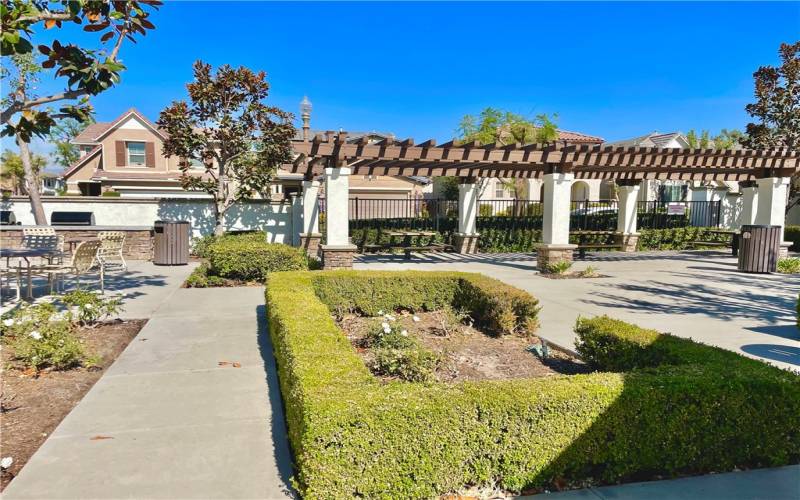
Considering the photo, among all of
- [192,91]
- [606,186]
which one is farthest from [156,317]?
[606,186]

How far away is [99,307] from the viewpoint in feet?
20.8

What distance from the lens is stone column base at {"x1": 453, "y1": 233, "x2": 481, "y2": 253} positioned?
1811cm

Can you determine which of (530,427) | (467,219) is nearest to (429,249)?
(467,219)

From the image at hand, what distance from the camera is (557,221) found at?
12.7 meters

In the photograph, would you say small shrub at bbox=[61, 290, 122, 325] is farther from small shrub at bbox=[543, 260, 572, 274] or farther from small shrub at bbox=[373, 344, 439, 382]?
small shrub at bbox=[543, 260, 572, 274]

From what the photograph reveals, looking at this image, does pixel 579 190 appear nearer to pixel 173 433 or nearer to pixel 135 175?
pixel 135 175

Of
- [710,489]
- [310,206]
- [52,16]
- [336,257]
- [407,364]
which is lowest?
[710,489]

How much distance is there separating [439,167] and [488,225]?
17.3 feet

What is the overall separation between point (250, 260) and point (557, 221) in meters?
7.46

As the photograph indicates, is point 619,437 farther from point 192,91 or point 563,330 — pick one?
point 192,91

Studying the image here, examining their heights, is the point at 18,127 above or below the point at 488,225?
above

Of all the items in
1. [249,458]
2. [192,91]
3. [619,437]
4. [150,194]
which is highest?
[192,91]

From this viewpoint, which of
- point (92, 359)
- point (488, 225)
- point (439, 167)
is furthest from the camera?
point (488, 225)

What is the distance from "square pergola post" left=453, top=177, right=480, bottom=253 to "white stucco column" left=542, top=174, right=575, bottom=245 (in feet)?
16.0
